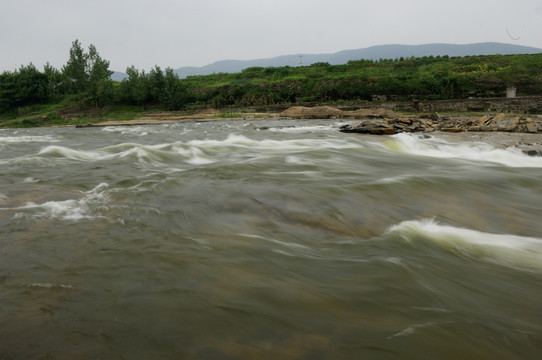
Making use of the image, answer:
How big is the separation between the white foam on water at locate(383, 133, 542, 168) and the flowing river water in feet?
7.70

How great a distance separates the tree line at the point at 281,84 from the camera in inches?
1486

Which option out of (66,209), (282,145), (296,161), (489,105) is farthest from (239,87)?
(66,209)

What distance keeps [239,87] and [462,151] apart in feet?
128

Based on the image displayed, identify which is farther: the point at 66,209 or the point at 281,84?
the point at 281,84

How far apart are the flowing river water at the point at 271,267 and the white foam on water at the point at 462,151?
7.70ft

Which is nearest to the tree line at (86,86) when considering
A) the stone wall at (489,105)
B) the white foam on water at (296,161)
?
the stone wall at (489,105)

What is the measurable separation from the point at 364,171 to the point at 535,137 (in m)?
9.49

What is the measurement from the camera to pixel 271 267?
3203 mm

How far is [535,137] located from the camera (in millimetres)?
12891

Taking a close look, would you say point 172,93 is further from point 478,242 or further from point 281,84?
point 478,242

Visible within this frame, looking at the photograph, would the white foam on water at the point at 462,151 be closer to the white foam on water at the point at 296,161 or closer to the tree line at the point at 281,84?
the white foam on water at the point at 296,161

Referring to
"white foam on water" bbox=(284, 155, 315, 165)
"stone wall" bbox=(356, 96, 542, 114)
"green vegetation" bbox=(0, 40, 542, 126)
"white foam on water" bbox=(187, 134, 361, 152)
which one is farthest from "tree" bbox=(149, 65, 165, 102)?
"white foam on water" bbox=(284, 155, 315, 165)

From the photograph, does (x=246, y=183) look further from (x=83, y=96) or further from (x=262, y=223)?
(x=83, y=96)

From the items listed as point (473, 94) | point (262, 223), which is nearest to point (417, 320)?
point (262, 223)
